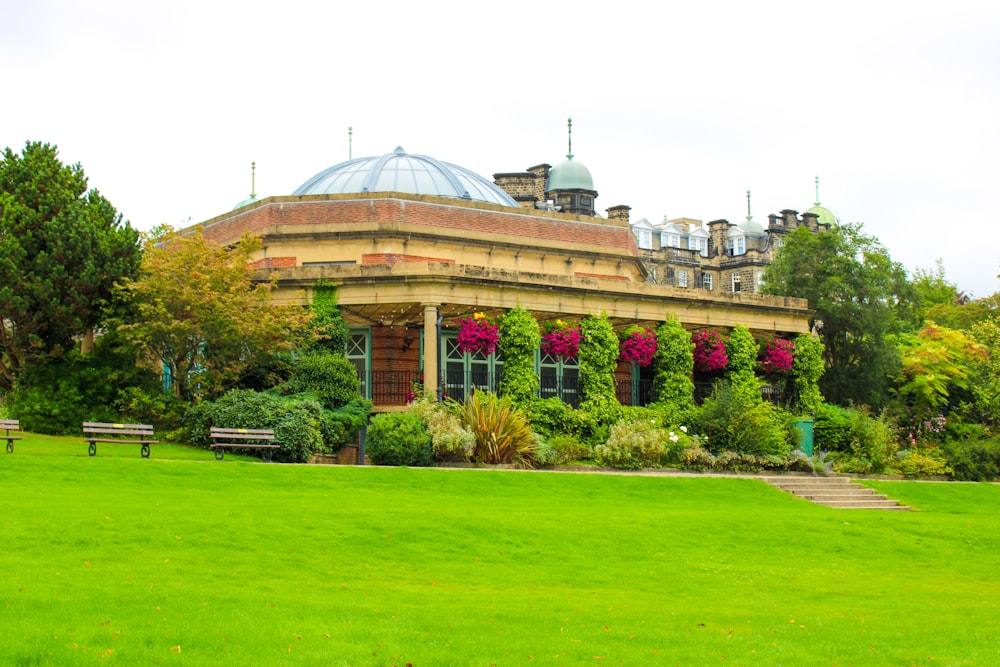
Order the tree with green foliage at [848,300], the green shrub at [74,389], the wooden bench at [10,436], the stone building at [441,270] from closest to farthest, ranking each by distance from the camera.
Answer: the wooden bench at [10,436], the green shrub at [74,389], the stone building at [441,270], the tree with green foliage at [848,300]

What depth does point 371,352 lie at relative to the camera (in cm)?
3359

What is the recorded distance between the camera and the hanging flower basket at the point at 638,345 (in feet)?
108

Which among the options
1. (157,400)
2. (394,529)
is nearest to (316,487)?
(394,529)

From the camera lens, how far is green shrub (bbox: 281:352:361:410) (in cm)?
2858

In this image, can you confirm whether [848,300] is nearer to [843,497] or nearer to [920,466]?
[920,466]

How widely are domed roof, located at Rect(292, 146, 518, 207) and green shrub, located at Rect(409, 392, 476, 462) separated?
1432 cm

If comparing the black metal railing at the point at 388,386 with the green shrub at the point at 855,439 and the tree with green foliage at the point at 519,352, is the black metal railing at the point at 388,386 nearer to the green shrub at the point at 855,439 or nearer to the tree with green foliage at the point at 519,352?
the tree with green foliage at the point at 519,352

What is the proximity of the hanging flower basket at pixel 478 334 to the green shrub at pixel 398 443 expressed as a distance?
14.0 ft

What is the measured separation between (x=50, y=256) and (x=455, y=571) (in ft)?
59.1

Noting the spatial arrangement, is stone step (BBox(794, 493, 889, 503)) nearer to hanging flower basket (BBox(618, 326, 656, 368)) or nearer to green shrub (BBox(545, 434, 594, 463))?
green shrub (BBox(545, 434, 594, 463))

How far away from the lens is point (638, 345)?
3281cm

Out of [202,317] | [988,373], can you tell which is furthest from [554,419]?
[988,373]

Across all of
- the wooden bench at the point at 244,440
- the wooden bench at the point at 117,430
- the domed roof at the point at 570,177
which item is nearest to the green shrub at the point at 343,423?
the wooden bench at the point at 244,440

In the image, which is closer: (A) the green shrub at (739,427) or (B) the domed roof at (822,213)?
(A) the green shrub at (739,427)
